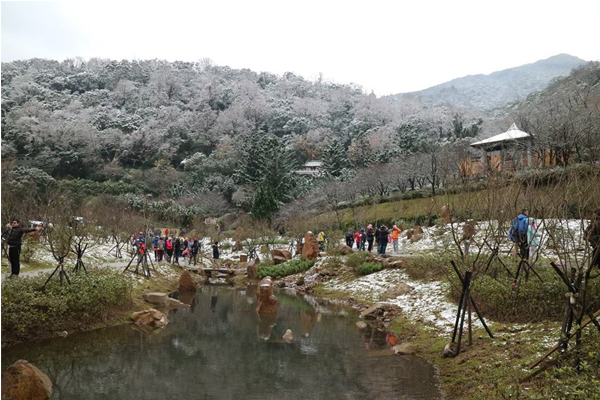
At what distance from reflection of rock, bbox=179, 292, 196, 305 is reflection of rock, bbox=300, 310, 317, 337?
4.81 meters

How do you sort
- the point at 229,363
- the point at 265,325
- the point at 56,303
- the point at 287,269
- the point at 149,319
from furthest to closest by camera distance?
1. the point at 287,269
2. the point at 265,325
3. the point at 149,319
4. the point at 56,303
5. the point at 229,363

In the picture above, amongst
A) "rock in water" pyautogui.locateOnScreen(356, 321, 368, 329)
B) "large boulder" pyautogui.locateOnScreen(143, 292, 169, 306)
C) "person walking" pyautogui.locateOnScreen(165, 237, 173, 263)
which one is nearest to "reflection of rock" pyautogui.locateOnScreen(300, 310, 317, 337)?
"rock in water" pyautogui.locateOnScreen(356, 321, 368, 329)

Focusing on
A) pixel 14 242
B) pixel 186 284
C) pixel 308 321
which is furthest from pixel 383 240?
pixel 14 242

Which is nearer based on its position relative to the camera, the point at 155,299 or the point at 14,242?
the point at 14,242

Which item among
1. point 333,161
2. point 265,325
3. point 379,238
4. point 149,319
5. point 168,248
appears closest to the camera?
point 149,319

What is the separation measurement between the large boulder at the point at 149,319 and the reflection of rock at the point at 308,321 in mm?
4234

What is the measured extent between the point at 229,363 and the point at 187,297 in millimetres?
9387

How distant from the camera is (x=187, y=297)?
19.0 meters

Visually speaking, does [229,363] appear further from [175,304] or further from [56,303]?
[175,304]

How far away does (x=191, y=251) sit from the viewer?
89.0 feet

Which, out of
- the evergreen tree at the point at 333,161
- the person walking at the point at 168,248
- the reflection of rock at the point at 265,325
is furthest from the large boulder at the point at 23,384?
the evergreen tree at the point at 333,161

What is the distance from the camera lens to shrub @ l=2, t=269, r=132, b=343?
404 inches

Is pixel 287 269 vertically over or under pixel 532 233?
under

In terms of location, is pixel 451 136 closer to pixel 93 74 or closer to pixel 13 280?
pixel 13 280
